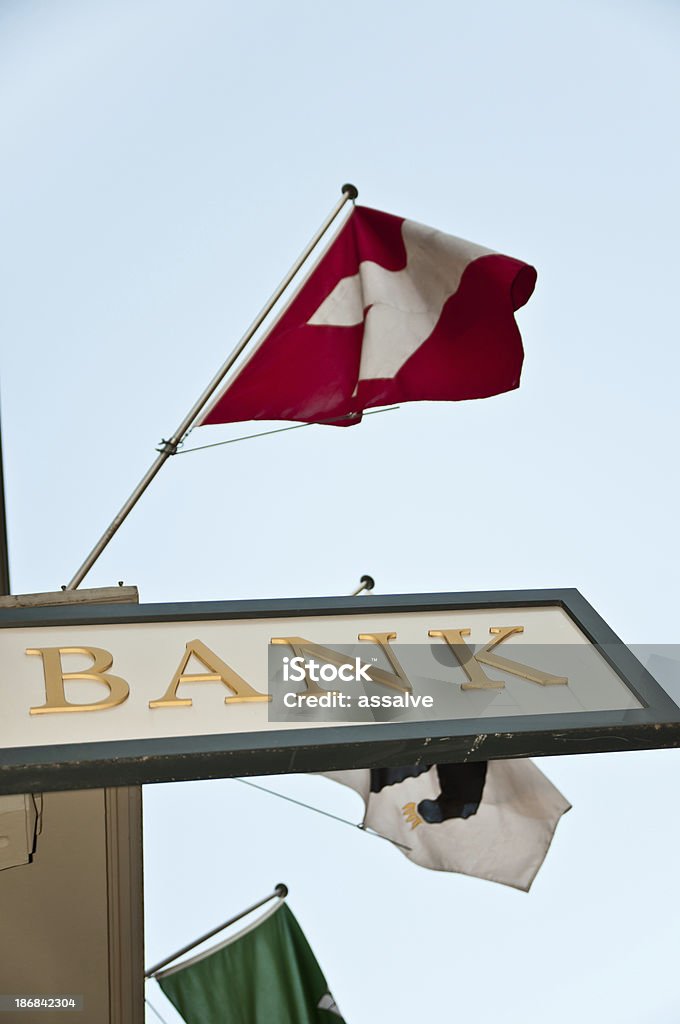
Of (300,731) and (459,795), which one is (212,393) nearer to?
(459,795)

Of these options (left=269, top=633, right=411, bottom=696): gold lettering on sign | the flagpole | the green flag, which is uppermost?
the flagpole

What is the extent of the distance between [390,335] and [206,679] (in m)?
5.27

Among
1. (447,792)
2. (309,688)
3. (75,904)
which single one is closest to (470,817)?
(447,792)

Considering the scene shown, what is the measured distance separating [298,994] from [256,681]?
7.33 meters

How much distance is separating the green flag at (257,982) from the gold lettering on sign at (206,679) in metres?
7.21

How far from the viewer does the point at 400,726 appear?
5.41 ft

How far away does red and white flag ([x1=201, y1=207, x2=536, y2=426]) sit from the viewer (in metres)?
6.63

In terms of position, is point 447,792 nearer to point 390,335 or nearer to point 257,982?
point 257,982

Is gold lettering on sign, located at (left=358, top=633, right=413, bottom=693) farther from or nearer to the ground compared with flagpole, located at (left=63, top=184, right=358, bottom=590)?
nearer to the ground

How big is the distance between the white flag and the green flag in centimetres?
123

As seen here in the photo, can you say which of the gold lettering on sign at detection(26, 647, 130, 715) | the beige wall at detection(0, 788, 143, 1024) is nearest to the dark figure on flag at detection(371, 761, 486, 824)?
the beige wall at detection(0, 788, 143, 1024)

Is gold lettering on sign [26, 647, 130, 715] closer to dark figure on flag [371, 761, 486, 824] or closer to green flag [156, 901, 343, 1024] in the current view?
dark figure on flag [371, 761, 486, 824]

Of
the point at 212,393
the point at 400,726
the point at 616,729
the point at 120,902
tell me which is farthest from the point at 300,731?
the point at 212,393

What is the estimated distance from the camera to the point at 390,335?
684 cm
